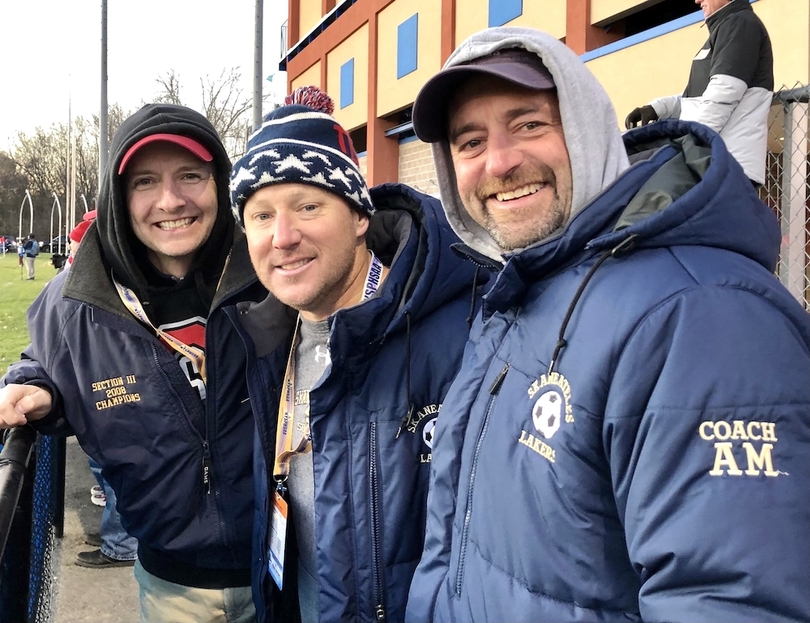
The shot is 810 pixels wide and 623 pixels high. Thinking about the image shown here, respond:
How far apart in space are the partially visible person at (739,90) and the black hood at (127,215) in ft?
8.26

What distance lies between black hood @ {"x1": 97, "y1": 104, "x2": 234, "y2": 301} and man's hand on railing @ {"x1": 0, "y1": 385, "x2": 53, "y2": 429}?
1.69 ft

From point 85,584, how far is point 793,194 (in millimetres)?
5157

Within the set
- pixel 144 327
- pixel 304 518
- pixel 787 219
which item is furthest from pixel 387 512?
pixel 787 219

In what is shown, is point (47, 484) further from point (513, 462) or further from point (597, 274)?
point (597, 274)

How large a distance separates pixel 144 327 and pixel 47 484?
100cm

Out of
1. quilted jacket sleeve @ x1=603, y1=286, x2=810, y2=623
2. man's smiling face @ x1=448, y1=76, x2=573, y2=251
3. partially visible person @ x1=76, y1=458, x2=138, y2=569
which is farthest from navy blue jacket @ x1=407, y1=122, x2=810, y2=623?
partially visible person @ x1=76, y1=458, x2=138, y2=569

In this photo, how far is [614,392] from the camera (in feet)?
3.59

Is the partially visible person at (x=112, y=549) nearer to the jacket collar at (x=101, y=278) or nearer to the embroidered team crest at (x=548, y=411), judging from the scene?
the jacket collar at (x=101, y=278)

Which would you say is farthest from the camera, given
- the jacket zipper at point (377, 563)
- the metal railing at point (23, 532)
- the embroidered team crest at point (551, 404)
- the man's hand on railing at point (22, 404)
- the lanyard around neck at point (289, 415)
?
the lanyard around neck at point (289, 415)

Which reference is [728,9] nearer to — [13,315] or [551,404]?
[551,404]

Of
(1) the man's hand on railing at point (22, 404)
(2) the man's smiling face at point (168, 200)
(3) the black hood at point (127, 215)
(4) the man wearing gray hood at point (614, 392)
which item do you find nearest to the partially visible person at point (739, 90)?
(4) the man wearing gray hood at point (614, 392)

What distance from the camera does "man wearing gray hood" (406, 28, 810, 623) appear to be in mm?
951

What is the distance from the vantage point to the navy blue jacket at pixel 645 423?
0.94 meters

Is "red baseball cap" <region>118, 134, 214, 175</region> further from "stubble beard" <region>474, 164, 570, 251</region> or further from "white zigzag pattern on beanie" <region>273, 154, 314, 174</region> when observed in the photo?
"stubble beard" <region>474, 164, 570, 251</region>
